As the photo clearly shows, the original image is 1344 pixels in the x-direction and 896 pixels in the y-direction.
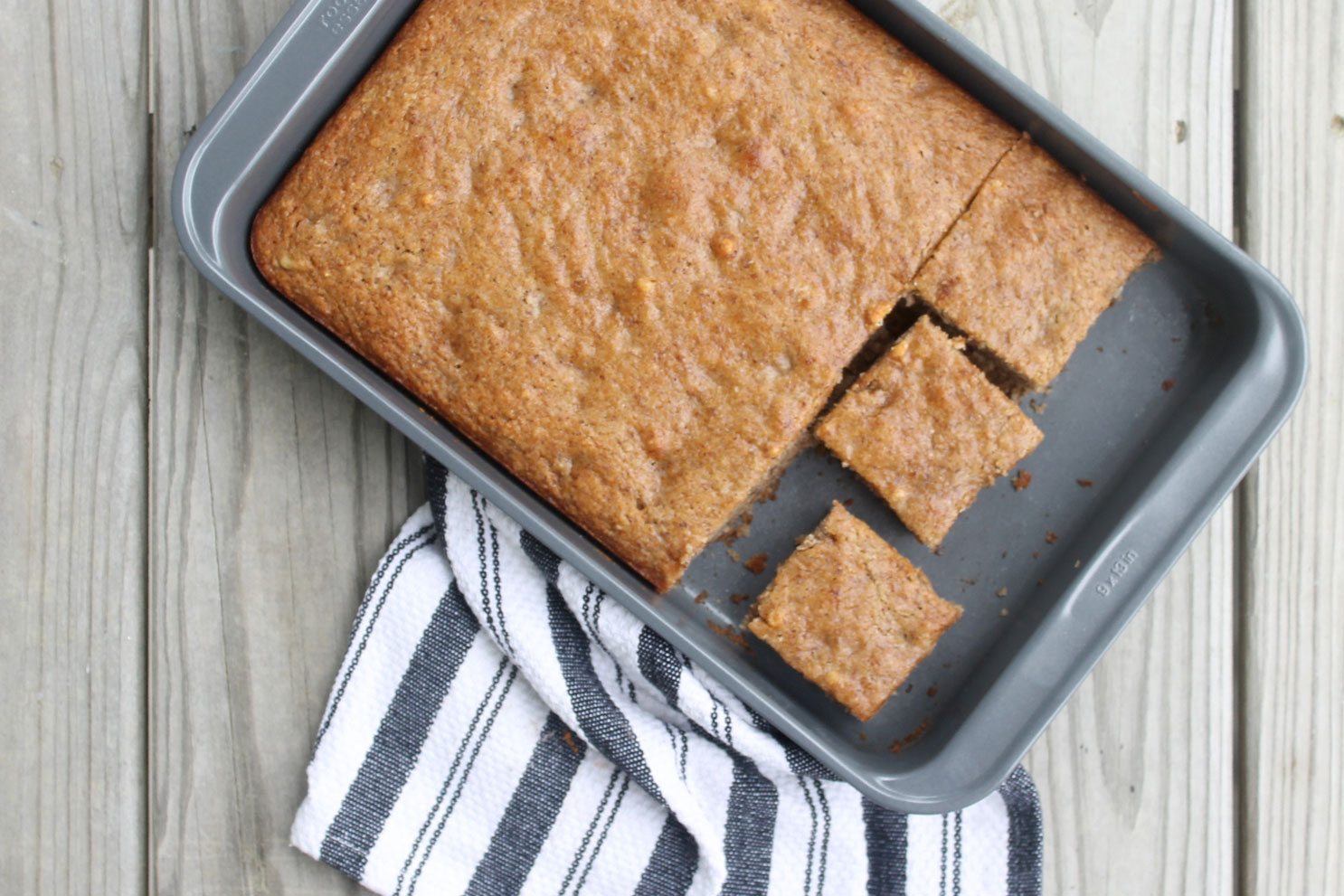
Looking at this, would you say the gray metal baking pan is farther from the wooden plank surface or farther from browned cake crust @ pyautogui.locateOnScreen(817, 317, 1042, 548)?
the wooden plank surface

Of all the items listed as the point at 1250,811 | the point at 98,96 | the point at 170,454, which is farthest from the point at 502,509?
the point at 1250,811

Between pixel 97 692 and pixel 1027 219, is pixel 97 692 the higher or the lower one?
A: the lower one

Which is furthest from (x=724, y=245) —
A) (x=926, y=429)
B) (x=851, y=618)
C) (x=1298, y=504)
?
(x=1298, y=504)

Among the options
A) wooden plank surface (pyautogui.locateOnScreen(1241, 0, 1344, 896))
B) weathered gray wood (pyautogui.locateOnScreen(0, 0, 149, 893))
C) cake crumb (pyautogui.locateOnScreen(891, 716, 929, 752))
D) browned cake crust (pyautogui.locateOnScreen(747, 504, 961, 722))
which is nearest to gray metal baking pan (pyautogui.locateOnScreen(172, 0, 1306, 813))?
cake crumb (pyautogui.locateOnScreen(891, 716, 929, 752))

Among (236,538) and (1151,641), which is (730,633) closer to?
(1151,641)

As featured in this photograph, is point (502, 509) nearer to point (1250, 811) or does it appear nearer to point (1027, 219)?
point (1027, 219)

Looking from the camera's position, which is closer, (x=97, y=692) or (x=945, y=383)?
(x=945, y=383)

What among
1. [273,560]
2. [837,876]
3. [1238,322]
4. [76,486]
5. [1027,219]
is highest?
[1238,322]

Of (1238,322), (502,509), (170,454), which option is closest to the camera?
(502,509)
